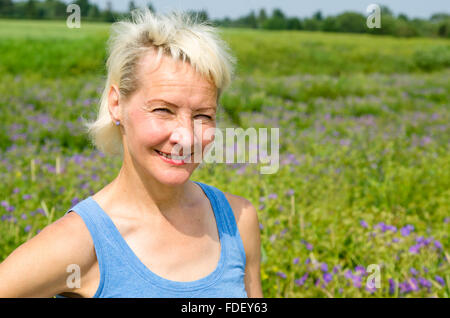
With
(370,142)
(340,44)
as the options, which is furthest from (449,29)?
(370,142)

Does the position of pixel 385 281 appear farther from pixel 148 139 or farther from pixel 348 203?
pixel 148 139

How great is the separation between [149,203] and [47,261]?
1.70 ft

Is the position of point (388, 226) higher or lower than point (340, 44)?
lower

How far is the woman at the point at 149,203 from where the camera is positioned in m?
1.61

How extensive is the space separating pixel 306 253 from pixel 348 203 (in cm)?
118

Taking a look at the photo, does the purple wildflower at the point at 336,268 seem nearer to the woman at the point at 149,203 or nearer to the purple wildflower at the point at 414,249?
the purple wildflower at the point at 414,249

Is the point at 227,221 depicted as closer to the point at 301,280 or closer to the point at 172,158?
the point at 172,158

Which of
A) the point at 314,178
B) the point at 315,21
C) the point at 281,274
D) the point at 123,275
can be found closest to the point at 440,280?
the point at 281,274

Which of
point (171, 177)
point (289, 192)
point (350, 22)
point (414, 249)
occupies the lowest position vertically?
point (414, 249)

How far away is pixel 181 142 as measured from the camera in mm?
1773

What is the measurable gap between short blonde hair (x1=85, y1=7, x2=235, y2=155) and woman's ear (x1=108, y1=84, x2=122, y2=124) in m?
0.03

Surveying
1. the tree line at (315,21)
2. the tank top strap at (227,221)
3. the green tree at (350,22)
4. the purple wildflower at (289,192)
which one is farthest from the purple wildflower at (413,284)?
the green tree at (350,22)

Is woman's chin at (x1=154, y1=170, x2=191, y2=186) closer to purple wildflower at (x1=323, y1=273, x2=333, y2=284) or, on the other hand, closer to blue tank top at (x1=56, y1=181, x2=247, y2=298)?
blue tank top at (x1=56, y1=181, x2=247, y2=298)

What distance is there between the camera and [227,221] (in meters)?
2.11
